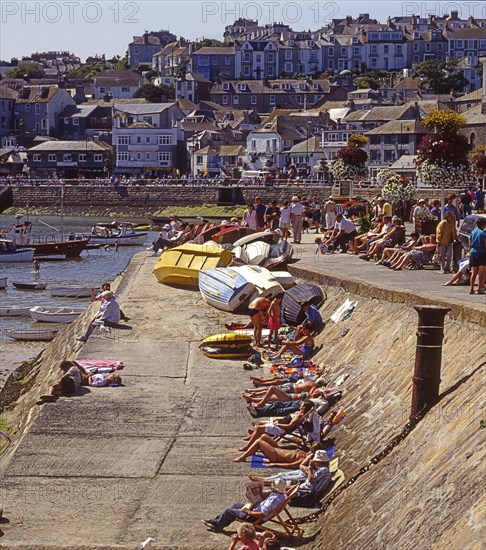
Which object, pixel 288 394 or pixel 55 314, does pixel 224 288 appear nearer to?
pixel 288 394

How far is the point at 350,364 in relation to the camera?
773 inches

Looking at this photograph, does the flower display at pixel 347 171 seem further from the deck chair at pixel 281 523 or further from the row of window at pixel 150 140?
the row of window at pixel 150 140

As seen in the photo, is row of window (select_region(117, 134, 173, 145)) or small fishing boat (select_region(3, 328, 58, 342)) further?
row of window (select_region(117, 134, 173, 145))

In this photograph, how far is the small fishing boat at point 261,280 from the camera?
25281 mm

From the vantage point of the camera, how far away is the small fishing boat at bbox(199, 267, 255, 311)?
26.4 m

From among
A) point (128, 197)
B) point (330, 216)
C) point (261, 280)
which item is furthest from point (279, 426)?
point (128, 197)

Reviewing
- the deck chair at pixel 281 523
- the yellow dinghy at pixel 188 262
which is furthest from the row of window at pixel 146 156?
the deck chair at pixel 281 523

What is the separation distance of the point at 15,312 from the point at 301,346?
63.3 feet

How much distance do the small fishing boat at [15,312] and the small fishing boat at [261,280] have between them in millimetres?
12994

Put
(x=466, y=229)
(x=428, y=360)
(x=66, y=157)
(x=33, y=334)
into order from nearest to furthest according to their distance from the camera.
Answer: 1. (x=428, y=360)
2. (x=466, y=229)
3. (x=33, y=334)
4. (x=66, y=157)

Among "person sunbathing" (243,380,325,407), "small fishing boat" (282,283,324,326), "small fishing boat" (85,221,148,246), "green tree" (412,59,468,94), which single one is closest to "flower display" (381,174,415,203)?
"small fishing boat" (282,283,324,326)

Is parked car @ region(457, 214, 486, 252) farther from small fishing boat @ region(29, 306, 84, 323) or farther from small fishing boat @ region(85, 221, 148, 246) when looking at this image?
small fishing boat @ region(85, 221, 148, 246)

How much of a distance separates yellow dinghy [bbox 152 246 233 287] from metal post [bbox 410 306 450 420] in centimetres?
1508

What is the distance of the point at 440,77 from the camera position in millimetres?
171875
